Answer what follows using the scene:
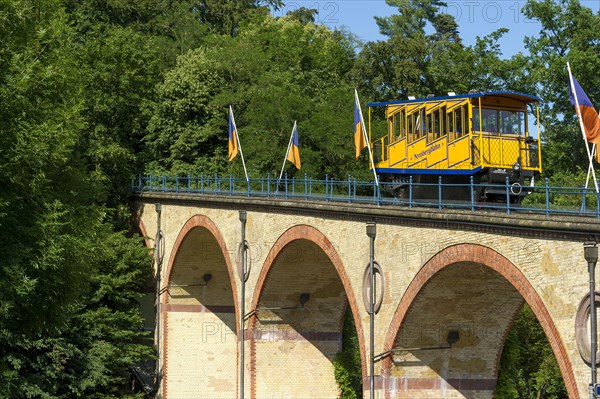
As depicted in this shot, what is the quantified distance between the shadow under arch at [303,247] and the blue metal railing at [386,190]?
1.26 metres

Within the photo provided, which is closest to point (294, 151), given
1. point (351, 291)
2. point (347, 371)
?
point (347, 371)

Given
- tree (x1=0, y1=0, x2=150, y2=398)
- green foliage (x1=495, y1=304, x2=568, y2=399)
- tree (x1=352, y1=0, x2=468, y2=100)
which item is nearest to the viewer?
tree (x1=0, y1=0, x2=150, y2=398)

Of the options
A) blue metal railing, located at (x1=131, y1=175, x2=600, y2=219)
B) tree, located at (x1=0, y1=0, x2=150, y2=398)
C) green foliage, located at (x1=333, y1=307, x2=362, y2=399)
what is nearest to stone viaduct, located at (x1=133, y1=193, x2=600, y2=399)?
green foliage, located at (x1=333, y1=307, x2=362, y2=399)

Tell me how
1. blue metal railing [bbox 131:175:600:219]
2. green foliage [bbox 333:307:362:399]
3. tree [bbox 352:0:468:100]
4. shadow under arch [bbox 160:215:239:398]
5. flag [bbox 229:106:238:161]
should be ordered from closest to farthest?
blue metal railing [bbox 131:175:600:219]
green foliage [bbox 333:307:362:399]
flag [bbox 229:106:238:161]
shadow under arch [bbox 160:215:239:398]
tree [bbox 352:0:468:100]

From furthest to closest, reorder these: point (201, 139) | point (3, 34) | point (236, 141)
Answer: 1. point (201, 139)
2. point (236, 141)
3. point (3, 34)

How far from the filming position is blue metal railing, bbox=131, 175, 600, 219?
20312 millimetres

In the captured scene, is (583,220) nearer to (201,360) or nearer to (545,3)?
(201,360)

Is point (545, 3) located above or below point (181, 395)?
above

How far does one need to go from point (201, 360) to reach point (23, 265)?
23.0 meters

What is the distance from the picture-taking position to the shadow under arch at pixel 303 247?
27.1 m

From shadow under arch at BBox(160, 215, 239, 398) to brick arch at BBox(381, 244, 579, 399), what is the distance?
18.0 m

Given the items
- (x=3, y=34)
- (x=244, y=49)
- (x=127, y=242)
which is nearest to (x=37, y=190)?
(x=3, y=34)

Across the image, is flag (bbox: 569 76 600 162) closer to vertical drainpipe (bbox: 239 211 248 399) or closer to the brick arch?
the brick arch

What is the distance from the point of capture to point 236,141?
131 feet
